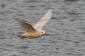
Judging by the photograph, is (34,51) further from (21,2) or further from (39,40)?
(21,2)

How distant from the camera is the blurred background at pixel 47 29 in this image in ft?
49.5

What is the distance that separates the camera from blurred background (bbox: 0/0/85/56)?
15102 mm

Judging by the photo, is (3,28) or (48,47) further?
(3,28)

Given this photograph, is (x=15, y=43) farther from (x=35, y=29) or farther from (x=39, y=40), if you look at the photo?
(x=35, y=29)

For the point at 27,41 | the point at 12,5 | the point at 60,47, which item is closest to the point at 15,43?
the point at 27,41

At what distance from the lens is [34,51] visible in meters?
15.0

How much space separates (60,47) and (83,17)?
3.24 metres

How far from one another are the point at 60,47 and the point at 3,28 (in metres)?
2.58

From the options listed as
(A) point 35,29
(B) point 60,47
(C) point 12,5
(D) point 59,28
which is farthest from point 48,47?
(C) point 12,5

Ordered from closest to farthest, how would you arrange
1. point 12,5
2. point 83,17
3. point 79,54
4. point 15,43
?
1. point 79,54
2. point 15,43
3. point 83,17
4. point 12,5

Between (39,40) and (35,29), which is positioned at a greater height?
(35,29)

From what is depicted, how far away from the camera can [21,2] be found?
2092 cm

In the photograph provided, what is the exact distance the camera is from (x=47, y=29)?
674 inches

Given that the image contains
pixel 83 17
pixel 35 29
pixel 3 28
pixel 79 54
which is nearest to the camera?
pixel 35 29
